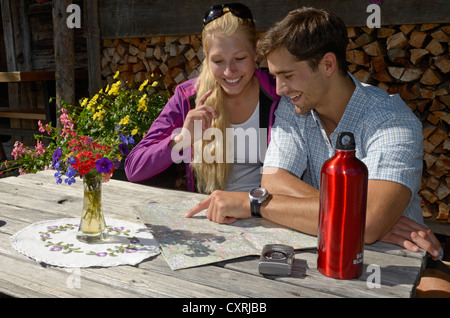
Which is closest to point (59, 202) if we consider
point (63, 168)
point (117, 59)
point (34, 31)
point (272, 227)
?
point (63, 168)

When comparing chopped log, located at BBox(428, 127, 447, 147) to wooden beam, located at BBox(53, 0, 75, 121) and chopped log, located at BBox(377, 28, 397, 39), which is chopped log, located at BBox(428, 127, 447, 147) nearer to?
chopped log, located at BBox(377, 28, 397, 39)

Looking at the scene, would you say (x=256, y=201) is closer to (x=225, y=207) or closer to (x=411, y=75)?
(x=225, y=207)

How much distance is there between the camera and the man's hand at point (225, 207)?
5.59 feet

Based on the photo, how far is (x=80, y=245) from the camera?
1512 mm

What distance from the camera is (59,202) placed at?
1.98 metres

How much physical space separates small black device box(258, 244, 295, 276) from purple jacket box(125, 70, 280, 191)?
1.10 metres

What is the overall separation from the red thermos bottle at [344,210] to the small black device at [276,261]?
112mm

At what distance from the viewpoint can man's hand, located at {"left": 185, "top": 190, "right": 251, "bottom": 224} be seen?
5.59ft

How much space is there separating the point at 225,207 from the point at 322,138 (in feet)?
2.22

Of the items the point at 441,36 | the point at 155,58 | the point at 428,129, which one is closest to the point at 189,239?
the point at 428,129

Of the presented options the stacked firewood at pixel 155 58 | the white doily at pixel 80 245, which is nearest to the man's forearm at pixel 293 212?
the white doily at pixel 80 245

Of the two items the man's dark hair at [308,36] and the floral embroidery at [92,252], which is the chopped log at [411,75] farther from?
the floral embroidery at [92,252]

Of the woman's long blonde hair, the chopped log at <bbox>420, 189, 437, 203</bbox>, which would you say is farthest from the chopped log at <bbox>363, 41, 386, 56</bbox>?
the woman's long blonde hair
